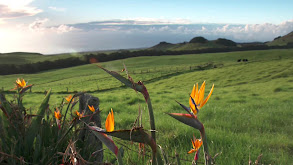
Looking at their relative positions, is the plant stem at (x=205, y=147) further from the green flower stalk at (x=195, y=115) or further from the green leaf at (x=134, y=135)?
the green leaf at (x=134, y=135)

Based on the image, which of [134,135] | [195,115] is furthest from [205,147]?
[134,135]

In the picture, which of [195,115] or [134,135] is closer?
[134,135]

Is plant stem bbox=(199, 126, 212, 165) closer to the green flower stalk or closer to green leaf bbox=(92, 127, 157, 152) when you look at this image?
the green flower stalk

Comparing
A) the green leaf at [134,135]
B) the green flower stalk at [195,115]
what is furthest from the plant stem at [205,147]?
the green leaf at [134,135]

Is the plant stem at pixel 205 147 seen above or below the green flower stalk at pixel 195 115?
below

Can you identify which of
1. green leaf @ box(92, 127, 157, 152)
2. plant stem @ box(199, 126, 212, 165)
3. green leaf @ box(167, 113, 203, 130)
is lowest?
plant stem @ box(199, 126, 212, 165)

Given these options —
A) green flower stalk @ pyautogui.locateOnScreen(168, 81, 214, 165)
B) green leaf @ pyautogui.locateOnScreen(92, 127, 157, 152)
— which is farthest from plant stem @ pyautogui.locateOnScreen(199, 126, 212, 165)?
green leaf @ pyautogui.locateOnScreen(92, 127, 157, 152)

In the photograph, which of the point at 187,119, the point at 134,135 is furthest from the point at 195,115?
the point at 134,135

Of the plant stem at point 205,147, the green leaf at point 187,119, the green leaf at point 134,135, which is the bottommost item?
the plant stem at point 205,147

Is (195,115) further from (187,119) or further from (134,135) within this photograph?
(134,135)

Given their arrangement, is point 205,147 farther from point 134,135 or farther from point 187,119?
point 134,135

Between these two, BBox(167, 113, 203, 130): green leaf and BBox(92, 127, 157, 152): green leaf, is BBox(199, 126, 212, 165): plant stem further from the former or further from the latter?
BBox(92, 127, 157, 152): green leaf

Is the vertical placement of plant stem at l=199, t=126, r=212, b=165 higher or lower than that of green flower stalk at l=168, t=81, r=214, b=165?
lower

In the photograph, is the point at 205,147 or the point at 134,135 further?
the point at 205,147
